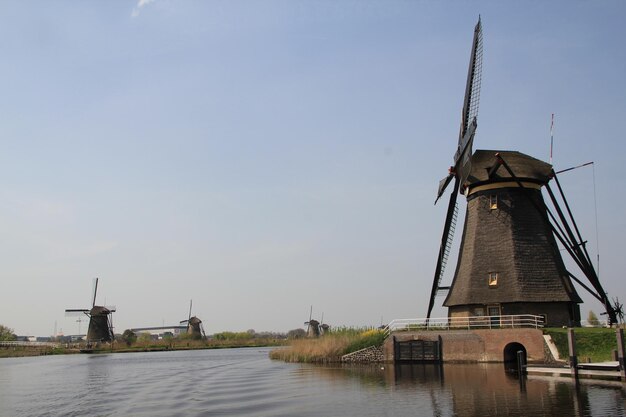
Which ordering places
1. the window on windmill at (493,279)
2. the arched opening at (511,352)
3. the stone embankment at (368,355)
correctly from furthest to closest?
the stone embankment at (368,355) < the window on windmill at (493,279) < the arched opening at (511,352)

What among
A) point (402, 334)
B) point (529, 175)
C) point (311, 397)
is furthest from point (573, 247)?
point (311, 397)

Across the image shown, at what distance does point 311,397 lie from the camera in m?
18.0

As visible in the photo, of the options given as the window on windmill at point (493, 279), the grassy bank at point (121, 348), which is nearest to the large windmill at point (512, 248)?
the window on windmill at point (493, 279)

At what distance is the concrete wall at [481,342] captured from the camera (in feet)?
82.5

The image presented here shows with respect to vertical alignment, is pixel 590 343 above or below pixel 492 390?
above

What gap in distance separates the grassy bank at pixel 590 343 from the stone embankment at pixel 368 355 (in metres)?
8.31

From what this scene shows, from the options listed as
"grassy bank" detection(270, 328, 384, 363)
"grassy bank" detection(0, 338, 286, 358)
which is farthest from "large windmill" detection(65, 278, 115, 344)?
"grassy bank" detection(270, 328, 384, 363)

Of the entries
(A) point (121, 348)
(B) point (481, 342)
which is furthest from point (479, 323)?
(A) point (121, 348)

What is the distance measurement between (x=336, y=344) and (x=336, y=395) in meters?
13.5

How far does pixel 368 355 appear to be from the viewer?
29656 mm

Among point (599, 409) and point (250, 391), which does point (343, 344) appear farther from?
point (599, 409)

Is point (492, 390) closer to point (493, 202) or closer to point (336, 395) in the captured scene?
point (336, 395)

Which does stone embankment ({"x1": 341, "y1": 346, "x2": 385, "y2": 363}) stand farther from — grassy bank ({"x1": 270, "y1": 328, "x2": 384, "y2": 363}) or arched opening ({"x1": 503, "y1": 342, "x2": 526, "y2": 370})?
arched opening ({"x1": 503, "y1": 342, "x2": 526, "y2": 370})

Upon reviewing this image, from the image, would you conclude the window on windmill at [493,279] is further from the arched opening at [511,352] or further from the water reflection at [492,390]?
the water reflection at [492,390]
